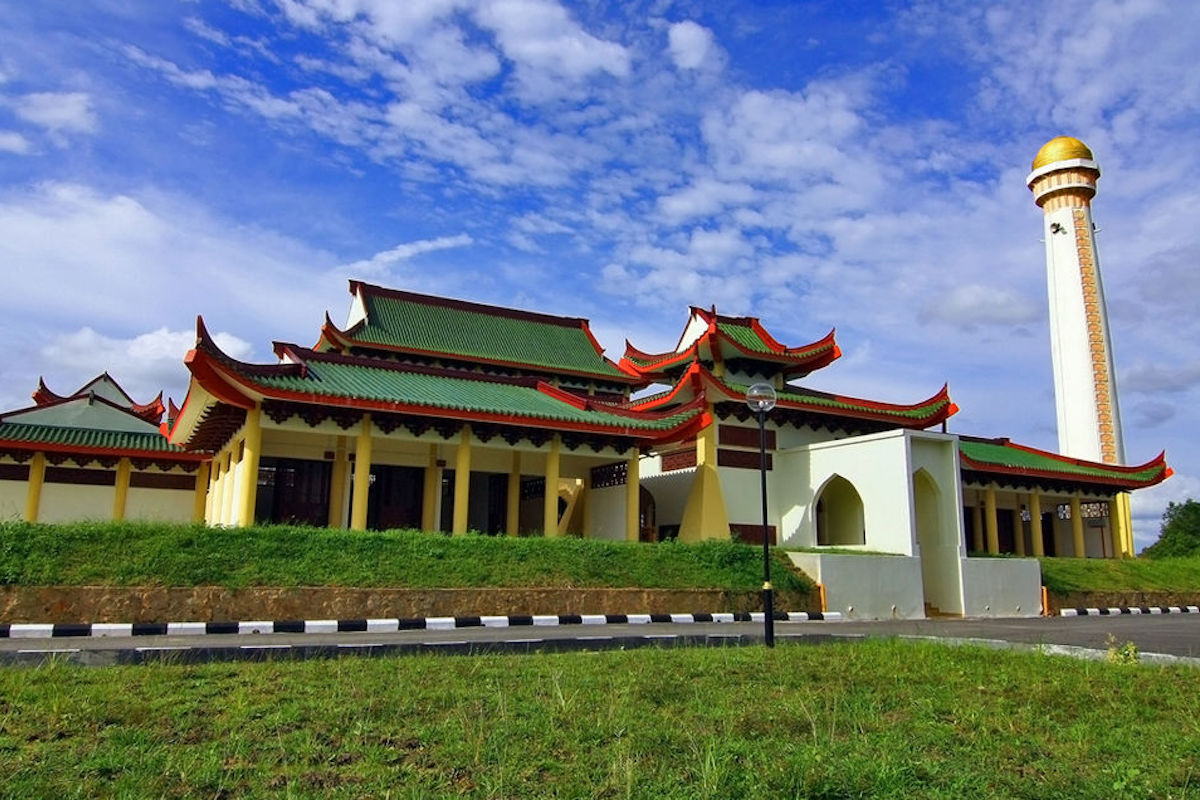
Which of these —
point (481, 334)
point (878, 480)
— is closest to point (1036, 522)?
point (878, 480)

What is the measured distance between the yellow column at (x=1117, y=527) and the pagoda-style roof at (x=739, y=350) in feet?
50.8

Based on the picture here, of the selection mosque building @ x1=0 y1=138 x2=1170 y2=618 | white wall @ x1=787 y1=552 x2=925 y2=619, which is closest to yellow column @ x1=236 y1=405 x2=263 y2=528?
mosque building @ x1=0 y1=138 x2=1170 y2=618

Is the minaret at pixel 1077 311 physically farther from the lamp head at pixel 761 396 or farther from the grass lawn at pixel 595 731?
the grass lawn at pixel 595 731

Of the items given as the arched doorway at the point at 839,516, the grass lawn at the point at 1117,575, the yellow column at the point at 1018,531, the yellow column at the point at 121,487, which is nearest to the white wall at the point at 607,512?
the arched doorway at the point at 839,516

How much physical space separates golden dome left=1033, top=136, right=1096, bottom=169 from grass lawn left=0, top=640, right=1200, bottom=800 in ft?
111

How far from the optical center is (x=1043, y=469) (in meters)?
30.5

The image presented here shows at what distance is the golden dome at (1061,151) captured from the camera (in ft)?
119

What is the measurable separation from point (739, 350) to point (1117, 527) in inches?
759

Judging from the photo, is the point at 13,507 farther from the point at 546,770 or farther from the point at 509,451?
the point at 546,770

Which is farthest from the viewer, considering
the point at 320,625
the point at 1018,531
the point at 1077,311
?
the point at 1077,311

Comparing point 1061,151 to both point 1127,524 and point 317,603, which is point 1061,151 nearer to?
point 1127,524

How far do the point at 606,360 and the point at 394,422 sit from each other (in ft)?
44.4

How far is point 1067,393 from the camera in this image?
36.2m

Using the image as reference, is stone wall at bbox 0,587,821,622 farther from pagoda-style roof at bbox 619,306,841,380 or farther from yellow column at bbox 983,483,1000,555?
yellow column at bbox 983,483,1000,555
